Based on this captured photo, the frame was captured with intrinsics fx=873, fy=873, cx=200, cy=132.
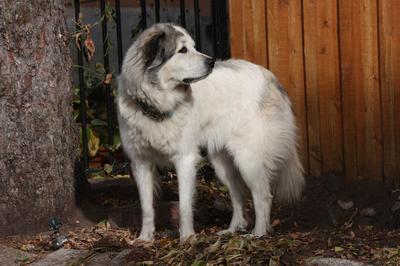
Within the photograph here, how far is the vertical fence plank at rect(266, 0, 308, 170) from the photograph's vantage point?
6688 millimetres

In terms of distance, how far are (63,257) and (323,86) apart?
2484 mm

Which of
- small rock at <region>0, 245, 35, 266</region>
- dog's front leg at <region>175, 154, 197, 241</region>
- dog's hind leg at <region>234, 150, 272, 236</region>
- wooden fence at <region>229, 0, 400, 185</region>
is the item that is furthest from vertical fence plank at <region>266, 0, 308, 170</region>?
small rock at <region>0, 245, 35, 266</region>

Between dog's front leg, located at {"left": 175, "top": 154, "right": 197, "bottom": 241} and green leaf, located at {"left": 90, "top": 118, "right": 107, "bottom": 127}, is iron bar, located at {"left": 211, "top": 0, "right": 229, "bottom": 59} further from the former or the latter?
dog's front leg, located at {"left": 175, "top": 154, "right": 197, "bottom": 241}

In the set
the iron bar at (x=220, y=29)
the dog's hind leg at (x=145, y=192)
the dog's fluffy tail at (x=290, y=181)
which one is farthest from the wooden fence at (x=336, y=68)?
the dog's hind leg at (x=145, y=192)

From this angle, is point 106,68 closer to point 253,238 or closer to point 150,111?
point 150,111

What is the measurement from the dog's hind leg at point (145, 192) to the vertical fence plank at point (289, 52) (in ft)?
4.92

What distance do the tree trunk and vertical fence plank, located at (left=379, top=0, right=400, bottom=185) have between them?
2.24m

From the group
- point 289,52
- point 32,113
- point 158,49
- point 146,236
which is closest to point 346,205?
point 289,52

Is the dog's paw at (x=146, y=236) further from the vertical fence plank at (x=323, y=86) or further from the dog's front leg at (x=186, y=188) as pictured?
the vertical fence plank at (x=323, y=86)

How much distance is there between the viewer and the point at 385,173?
6410 mm

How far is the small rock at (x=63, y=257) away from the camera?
16.8 feet

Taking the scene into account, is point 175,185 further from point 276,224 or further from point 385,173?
point 385,173

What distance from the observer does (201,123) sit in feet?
19.1

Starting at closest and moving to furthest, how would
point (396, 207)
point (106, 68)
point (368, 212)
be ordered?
point (396, 207)
point (368, 212)
point (106, 68)
